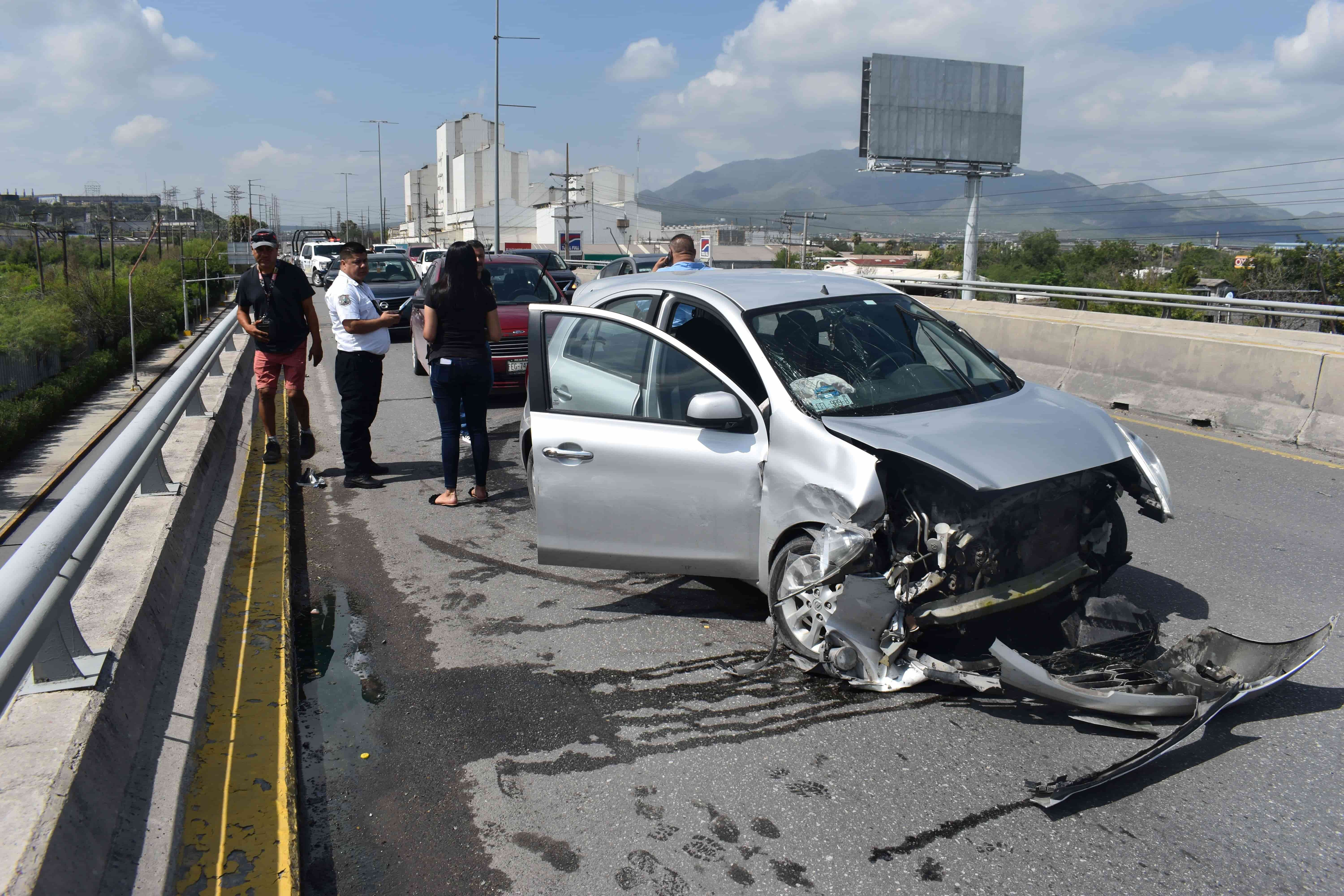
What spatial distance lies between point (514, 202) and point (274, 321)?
386ft

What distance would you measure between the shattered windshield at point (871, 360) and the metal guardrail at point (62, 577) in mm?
2980

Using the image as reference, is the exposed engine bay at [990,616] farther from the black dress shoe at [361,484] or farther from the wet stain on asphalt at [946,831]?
the black dress shoe at [361,484]

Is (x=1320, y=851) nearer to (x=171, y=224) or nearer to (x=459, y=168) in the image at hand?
(x=171, y=224)

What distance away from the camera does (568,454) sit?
5035mm

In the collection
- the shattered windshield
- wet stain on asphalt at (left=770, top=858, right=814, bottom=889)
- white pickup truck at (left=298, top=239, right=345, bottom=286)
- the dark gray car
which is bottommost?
wet stain on asphalt at (left=770, top=858, right=814, bottom=889)

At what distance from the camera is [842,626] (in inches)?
161

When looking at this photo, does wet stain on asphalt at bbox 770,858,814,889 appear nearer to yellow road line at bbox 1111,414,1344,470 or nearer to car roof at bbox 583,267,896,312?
car roof at bbox 583,267,896,312

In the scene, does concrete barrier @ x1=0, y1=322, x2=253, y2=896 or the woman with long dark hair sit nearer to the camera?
concrete barrier @ x1=0, y1=322, x2=253, y2=896

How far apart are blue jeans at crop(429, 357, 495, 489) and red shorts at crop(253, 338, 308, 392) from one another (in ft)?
5.55

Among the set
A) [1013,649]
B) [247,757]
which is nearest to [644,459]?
[1013,649]

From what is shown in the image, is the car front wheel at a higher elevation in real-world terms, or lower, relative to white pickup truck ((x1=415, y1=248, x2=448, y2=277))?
lower

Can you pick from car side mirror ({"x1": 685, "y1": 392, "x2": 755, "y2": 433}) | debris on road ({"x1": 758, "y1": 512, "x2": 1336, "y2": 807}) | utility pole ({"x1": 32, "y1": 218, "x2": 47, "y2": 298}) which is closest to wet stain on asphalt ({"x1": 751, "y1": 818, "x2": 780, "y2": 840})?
debris on road ({"x1": 758, "y1": 512, "x2": 1336, "y2": 807})

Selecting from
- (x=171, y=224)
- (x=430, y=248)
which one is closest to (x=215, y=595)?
(x=430, y=248)

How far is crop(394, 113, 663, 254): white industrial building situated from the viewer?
105 meters
